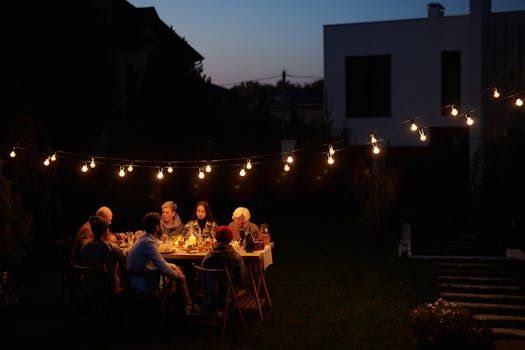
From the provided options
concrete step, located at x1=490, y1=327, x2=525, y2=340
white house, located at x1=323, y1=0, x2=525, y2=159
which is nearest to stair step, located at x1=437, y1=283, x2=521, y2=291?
concrete step, located at x1=490, y1=327, x2=525, y2=340

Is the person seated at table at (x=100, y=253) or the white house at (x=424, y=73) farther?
the white house at (x=424, y=73)

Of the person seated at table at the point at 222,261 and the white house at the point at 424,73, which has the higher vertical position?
the white house at the point at 424,73

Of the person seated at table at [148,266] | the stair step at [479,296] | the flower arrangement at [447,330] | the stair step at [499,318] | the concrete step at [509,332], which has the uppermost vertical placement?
the person seated at table at [148,266]

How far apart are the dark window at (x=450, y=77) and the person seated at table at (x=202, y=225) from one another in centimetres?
879

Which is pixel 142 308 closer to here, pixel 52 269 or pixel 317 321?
pixel 317 321

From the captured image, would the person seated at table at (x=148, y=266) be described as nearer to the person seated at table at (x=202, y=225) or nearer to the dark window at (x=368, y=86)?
the person seated at table at (x=202, y=225)

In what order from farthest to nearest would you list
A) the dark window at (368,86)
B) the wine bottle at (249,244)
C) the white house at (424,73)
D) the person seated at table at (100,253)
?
the dark window at (368,86)
the white house at (424,73)
the wine bottle at (249,244)
the person seated at table at (100,253)

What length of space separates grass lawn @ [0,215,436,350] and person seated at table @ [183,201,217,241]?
1.27m

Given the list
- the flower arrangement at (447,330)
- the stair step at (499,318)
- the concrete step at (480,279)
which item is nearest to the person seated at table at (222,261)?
the flower arrangement at (447,330)

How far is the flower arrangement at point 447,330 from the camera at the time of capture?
17.6 ft

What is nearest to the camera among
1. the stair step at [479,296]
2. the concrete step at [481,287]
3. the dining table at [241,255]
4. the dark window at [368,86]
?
the dining table at [241,255]

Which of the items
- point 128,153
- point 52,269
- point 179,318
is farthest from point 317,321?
point 128,153

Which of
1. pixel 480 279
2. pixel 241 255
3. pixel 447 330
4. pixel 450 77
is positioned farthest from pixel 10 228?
pixel 450 77

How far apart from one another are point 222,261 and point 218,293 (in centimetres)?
38
